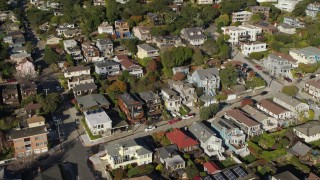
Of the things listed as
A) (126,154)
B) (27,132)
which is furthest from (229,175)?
(27,132)

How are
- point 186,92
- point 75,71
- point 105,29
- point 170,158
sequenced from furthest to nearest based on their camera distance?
point 105,29 < point 75,71 < point 186,92 < point 170,158

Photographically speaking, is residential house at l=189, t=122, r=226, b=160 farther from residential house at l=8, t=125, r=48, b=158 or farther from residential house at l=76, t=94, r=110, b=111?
residential house at l=8, t=125, r=48, b=158

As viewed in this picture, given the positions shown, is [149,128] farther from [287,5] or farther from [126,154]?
[287,5]

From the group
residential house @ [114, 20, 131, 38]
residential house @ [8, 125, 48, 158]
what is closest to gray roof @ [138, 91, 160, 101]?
residential house @ [8, 125, 48, 158]

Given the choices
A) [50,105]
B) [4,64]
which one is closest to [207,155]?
[50,105]

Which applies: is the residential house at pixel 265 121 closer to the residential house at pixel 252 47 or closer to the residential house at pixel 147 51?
the residential house at pixel 252 47

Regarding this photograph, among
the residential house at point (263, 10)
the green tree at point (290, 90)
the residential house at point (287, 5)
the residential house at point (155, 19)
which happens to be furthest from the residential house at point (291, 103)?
the residential house at point (287, 5)

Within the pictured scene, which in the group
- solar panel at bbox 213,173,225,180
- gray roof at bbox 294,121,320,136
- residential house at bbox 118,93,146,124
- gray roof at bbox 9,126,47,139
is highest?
gray roof at bbox 9,126,47,139
